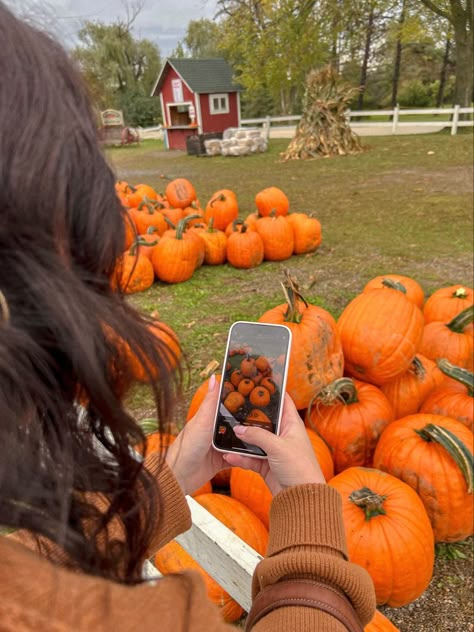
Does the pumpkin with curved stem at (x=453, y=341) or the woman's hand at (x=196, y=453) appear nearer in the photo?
the woman's hand at (x=196, y=453)

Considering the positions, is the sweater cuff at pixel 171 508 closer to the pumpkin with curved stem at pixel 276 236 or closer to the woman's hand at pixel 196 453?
the woman's hand at pixel 196 453

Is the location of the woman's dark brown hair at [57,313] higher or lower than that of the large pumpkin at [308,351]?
higher

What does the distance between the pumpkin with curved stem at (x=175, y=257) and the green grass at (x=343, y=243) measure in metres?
0.11

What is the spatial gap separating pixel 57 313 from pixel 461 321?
6.96 ft

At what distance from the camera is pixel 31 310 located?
436 millimetres

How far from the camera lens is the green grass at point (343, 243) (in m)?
3.29

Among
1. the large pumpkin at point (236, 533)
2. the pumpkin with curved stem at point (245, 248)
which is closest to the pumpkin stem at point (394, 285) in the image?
the large pumpkin at point (236, 533)

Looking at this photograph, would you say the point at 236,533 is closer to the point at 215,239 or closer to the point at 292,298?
the point at 292,298

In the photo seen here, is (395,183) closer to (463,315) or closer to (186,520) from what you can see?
(463,315)

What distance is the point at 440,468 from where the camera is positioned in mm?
1586

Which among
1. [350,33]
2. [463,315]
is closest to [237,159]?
[350,33]

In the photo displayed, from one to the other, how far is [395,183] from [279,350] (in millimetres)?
7128

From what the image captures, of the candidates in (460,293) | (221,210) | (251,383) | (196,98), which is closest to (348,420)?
(251,383)

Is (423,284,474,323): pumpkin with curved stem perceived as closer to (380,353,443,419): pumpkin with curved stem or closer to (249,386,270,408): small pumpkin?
(380,353,443,419): pumpkin with curved stem
